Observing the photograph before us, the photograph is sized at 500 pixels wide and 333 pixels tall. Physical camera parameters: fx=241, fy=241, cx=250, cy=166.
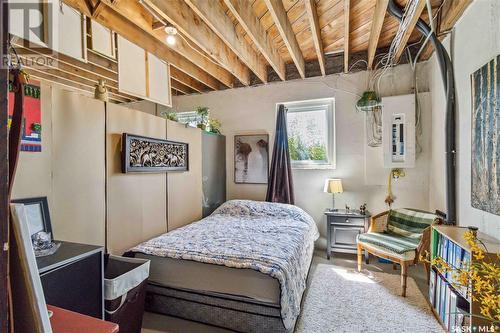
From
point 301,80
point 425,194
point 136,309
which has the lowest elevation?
point 136,309

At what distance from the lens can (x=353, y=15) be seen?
272cm

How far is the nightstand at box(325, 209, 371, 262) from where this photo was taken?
3336 millimetres

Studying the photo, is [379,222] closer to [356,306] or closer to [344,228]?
[344,228]

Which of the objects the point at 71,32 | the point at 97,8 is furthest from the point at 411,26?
the point at 71,32

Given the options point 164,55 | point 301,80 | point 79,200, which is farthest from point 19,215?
point 301,80

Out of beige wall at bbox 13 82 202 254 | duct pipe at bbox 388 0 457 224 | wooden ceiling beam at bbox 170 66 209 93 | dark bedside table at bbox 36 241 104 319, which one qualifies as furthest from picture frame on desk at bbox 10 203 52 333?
wooden ceiling beam at bbox 170 66 209 93

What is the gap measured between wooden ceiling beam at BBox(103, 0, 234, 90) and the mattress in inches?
87.8

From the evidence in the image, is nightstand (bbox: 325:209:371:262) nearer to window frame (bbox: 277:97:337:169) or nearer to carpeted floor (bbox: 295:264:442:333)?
carpeted floor (bbox: 295:264:442:333)

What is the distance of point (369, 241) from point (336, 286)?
2.19ft

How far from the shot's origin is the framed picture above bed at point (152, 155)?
8.21ft

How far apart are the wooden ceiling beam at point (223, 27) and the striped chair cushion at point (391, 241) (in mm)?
2736

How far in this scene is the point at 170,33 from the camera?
2.58 metres

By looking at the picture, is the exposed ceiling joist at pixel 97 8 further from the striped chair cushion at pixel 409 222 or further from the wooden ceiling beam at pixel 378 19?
the striped chair cushion at pixel 409 222

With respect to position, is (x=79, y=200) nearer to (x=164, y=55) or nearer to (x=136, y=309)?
(x=136, y=309)
